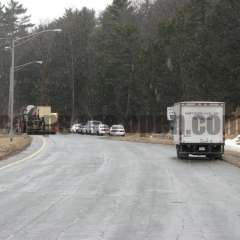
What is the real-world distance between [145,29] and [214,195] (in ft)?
265

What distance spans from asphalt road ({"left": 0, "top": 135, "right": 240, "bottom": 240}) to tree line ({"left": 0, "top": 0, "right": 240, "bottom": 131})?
30.6 m

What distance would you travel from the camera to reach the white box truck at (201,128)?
32.4 meters

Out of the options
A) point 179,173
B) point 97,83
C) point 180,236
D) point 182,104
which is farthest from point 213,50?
point 180,236

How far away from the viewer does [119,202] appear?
50.0ft

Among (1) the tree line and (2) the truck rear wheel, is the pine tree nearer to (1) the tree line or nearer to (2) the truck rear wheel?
(1) the tree line

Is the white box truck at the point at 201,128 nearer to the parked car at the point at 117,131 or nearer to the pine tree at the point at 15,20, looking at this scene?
the parked car at the point at 117,131

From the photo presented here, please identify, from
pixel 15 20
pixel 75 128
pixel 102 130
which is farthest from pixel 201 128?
pixel 15 20

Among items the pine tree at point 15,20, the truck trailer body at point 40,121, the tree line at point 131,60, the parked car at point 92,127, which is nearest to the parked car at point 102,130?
the parked car at point 92,127

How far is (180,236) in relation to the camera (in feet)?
35.1

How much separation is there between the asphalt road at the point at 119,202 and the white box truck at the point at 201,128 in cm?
561

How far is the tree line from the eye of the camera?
5600 centimetres

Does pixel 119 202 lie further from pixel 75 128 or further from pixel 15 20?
pixel 15 20

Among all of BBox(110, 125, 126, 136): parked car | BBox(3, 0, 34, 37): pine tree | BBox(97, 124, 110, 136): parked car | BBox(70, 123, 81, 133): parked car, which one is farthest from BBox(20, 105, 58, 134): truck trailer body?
BBox(3, 0, 34, 37): pine tree

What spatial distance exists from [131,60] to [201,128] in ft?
183
